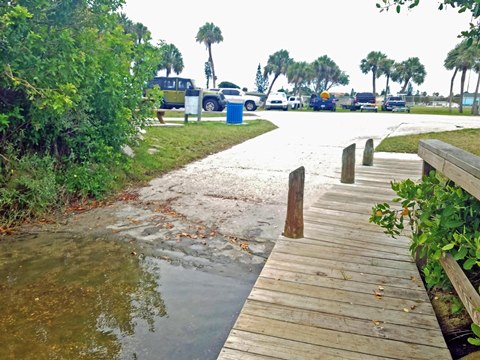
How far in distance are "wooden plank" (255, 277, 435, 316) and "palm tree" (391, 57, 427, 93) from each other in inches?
2856

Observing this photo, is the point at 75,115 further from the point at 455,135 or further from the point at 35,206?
the point at 455,135

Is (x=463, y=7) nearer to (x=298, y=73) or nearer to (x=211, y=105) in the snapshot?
(x=211, y=105)

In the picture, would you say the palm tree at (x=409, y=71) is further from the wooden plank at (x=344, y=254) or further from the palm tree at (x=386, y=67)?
the wooden plank at (x=344, y=254)

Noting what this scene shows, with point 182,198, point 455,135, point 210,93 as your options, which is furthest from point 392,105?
point 182,198

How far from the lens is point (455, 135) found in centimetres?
1285

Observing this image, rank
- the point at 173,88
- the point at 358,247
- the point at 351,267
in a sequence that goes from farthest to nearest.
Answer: the point at 173,88 → the point at 358,247 → the point at 351,267

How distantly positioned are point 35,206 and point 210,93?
20948 millimetres

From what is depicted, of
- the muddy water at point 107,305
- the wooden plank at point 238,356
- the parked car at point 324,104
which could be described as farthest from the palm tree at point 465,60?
the wooden plank at point 238,356

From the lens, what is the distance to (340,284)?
2.93 metres

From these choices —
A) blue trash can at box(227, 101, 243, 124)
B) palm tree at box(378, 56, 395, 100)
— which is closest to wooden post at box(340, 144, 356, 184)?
blue trash can at box(227, 101, 243, 124)

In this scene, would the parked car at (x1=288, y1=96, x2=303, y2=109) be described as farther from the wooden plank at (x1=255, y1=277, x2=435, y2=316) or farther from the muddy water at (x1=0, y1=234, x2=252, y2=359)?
the wooden plank at (x1=255, y1=277, x2=435, y2=316)

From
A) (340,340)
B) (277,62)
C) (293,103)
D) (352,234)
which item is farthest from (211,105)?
(277,62)

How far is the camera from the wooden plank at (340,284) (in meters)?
2.79

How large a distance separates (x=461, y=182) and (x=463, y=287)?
616mm
